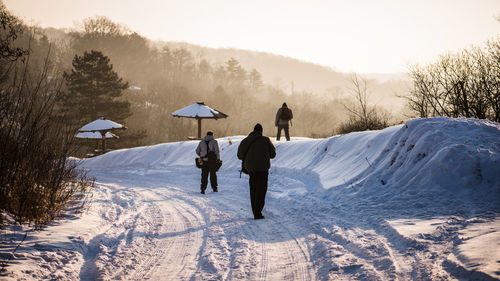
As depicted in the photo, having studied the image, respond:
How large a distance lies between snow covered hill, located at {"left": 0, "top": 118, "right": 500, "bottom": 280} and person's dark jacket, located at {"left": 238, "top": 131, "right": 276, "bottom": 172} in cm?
109

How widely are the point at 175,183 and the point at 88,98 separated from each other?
2754 cm

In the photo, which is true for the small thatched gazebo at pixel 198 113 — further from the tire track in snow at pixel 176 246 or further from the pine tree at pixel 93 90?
the tire track in snow at pixel 176 246

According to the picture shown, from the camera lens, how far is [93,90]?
37656mm

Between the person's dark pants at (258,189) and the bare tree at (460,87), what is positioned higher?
the bare tree at (460,87)

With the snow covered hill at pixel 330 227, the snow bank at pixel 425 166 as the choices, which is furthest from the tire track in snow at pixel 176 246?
the snow bank at pixel 425 166

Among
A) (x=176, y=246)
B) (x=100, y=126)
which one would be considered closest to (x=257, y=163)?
(x=176, y=246)

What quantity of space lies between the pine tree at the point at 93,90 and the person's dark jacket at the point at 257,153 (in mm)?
33087

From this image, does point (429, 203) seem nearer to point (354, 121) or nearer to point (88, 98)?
point (354, 121)

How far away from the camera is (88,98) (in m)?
38.0

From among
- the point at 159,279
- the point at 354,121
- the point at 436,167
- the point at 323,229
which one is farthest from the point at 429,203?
the point at 354,121

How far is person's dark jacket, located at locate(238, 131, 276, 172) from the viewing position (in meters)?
7.89

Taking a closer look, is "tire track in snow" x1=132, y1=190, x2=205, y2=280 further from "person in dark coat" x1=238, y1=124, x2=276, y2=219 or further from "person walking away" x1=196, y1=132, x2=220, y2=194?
"person walking away" x1=196, y1=132, x2=220, y2=194

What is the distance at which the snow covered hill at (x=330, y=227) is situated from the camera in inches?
176

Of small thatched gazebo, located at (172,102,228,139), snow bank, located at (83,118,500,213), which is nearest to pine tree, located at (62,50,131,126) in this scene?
small thatched gazebo, located at (172,102,228,139)
